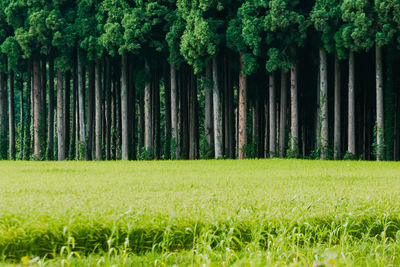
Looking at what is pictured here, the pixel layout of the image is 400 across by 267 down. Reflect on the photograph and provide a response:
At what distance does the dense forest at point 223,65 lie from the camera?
20188 millimetres

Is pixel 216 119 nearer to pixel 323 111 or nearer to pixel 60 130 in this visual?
pixel 323 111

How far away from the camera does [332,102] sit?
24.4 meters

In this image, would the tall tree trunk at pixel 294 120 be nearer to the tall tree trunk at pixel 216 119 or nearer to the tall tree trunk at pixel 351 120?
the tall tree trunk at pixel 351 120

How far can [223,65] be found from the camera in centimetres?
2495

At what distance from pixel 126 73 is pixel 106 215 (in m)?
20.0

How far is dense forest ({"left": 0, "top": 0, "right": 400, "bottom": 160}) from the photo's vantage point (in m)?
20.2

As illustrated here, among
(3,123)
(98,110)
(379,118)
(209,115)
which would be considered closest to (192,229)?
(379,118)

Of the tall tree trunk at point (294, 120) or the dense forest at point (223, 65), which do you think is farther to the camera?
the tall tree trunk at point (294, 120)

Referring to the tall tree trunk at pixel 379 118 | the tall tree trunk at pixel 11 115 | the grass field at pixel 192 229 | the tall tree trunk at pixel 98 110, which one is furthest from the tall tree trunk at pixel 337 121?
the tall tree trunk at pixel 11 115

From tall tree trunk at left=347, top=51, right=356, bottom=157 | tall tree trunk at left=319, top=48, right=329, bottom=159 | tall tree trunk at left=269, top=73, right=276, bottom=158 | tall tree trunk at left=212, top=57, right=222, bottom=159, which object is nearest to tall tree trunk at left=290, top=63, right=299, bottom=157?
tall tree trunk at left=269, top=73, right=276, bottom=158

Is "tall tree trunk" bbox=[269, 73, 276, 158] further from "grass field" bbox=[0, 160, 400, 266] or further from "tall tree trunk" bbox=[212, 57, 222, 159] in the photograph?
"grass field" bbox=[0, 160, 400, 266]

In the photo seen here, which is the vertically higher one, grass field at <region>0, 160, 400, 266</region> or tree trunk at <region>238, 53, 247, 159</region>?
tree trunk at <region>238, 53, 247, 159</region>

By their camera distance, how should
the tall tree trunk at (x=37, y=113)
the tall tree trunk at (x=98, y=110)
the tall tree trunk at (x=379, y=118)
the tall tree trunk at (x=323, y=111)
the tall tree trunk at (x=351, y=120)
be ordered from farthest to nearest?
the tall tree trunk at (x=37, y=113)
the tall tree trunk at (x=98, y=110)
the tall tree trunk at (x=323, y=111)
the tall tree trunk at (x=351, y=120)
the tall tree trunk at (x=379, y=118)

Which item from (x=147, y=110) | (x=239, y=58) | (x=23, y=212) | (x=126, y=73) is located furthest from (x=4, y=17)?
(x=23, y=212)
